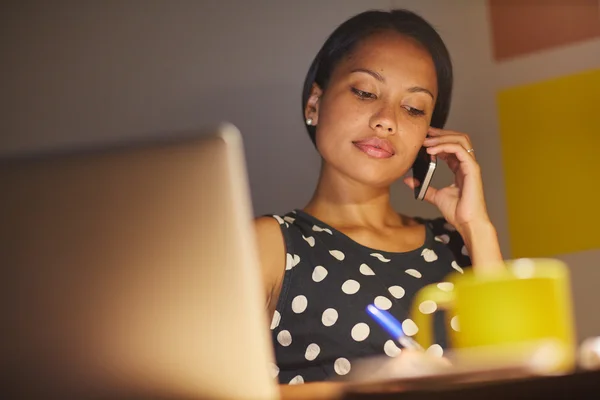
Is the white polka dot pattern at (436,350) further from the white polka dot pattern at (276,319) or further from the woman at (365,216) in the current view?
the white polka dot pattern at (276,319)

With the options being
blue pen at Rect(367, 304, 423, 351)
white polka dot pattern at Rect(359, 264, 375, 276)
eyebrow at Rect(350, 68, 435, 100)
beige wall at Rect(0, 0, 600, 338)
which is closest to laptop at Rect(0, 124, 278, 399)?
blue pen at Rect(367, 304, 423, 351)

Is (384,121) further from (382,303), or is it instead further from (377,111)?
(382,303)

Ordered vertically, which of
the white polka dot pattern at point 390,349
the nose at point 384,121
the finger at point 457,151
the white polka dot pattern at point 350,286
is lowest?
the white polka dot pattern at point 390,349

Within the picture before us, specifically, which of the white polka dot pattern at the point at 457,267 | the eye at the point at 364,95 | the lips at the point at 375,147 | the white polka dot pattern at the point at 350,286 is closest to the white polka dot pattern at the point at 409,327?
the white polka dot pattern at the point at 350,286

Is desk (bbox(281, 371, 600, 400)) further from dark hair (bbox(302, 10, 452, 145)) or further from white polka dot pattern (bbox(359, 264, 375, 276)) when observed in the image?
dark hair (bbox(302, 10, 452, 145))

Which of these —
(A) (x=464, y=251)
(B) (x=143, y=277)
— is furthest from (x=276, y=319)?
(B) (x=143, y=277)

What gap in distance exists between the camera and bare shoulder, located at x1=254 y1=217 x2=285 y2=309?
1698 mm

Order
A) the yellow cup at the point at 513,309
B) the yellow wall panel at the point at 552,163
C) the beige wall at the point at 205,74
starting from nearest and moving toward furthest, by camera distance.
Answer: the yellow cup at the point at 513,309
the yellow wall panel at the point at 552,163
the beige wall at the point at 205,74

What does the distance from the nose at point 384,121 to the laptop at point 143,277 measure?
1021 mm

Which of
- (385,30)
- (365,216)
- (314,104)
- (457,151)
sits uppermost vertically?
(385,30)

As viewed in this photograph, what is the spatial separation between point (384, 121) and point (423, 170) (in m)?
0.17

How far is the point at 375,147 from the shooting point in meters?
1.79

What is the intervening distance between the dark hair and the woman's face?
29 mm

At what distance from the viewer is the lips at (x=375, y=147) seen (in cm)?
178
